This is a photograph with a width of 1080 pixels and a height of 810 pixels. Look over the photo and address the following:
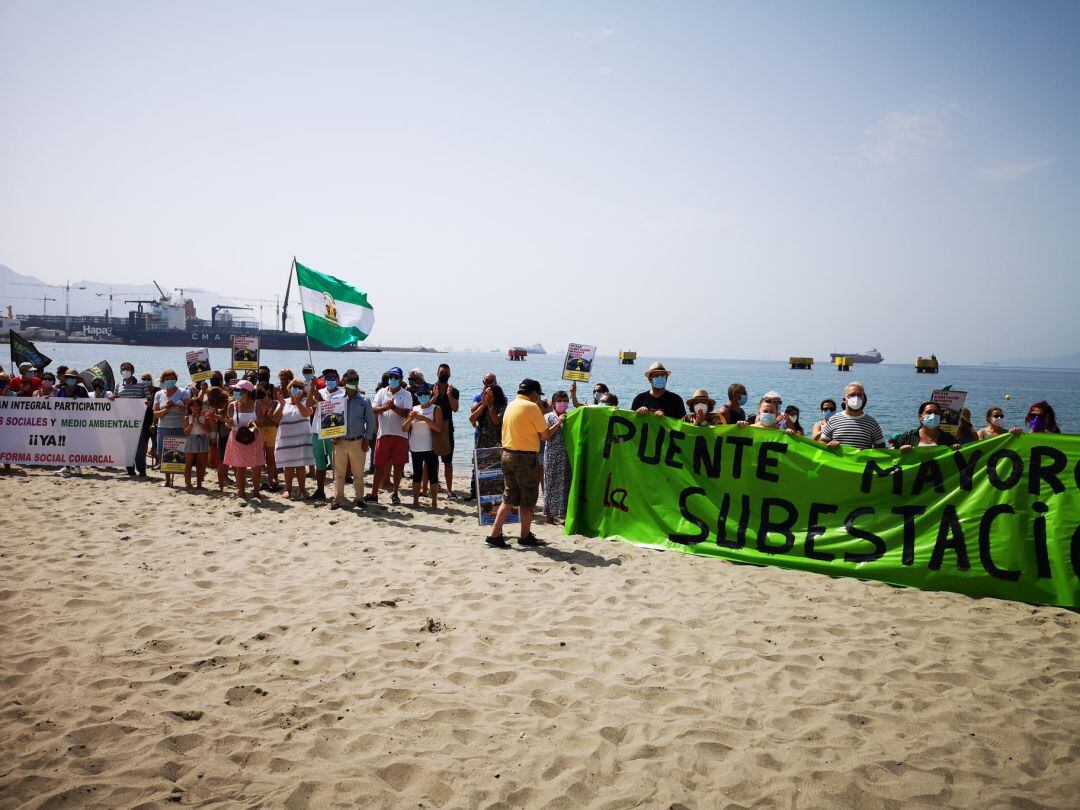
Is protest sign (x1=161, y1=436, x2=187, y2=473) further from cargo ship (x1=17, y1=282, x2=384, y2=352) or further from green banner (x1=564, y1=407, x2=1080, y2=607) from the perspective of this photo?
cargo ship (x1=17, y1=282, x2=384, y2=352)

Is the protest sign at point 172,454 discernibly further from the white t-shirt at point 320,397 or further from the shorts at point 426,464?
the shorts at point 426,464

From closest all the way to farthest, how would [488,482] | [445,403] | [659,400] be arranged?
[659,400], [488,482], [445,403]

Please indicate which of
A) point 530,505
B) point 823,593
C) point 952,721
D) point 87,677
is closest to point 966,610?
point 823,593

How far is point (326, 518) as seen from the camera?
8891 mm

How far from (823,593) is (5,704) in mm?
6420

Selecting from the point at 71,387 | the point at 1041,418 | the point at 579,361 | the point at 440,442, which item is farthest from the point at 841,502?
the point at 71,387

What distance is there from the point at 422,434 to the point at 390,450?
60 cm

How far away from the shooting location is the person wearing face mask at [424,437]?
9633 mm

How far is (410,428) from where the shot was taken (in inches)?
384

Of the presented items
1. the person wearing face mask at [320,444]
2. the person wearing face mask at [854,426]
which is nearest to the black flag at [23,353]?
the person wearing face mask at [320,444]

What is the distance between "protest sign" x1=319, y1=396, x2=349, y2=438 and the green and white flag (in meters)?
2.12

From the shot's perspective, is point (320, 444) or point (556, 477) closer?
point (556, 477)

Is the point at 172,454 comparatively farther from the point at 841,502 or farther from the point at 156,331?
the point at 156,331

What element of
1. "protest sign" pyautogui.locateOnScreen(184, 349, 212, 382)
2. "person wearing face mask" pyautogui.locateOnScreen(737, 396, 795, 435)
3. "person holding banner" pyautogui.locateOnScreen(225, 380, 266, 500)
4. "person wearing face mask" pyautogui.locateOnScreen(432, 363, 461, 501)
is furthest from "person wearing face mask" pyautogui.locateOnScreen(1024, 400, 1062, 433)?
"protest sign" pyautogui.locateOnScreen(184, 349, 212, 382)
